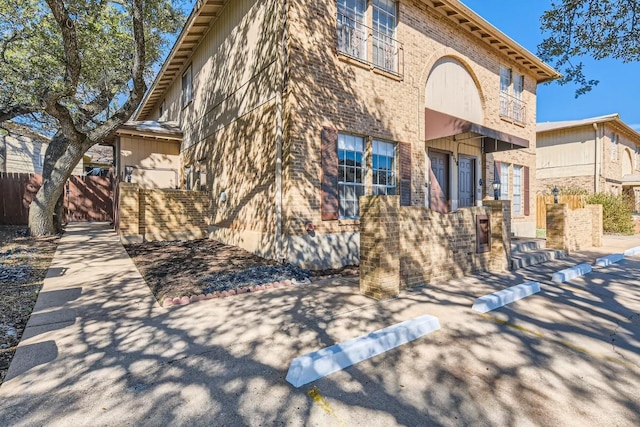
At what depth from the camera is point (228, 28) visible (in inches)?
385

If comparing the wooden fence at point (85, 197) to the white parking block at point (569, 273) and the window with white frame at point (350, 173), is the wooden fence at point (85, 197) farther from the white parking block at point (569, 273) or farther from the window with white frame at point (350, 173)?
the white parking block at point (569, 273)

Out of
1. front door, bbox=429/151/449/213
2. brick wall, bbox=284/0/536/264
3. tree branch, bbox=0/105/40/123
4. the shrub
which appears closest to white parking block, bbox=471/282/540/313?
brick wall, bbox=284/0/536/264

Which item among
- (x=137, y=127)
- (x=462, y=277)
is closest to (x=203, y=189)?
(x=137, y=127)

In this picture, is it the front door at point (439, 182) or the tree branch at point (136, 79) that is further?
the front door at point (439, 182)

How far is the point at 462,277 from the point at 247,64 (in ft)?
24.4

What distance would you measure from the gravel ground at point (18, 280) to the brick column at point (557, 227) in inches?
463

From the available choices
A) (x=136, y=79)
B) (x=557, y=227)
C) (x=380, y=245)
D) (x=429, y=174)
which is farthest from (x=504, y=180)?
(x=136, y=79)

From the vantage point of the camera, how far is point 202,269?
22.3 feet

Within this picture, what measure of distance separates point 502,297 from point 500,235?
2.64 meters

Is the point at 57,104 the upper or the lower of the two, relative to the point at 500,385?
upper

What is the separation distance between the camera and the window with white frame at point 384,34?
866cm

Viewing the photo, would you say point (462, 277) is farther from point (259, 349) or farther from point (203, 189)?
point (203, 189)

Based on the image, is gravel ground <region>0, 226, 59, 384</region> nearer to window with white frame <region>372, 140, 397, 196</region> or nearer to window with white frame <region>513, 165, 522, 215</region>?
window with white frame <region>372, 140, 397, 196</region>

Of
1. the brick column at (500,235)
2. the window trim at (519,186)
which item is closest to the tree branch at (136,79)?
the brick column at (500,235)
